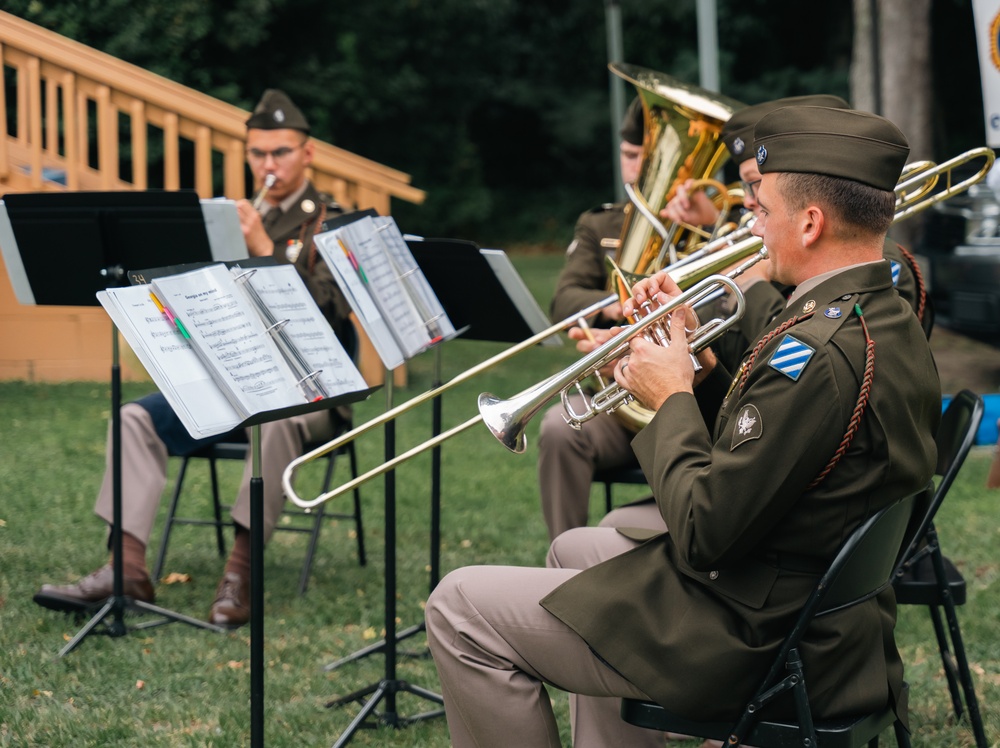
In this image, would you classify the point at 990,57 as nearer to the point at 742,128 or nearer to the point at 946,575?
the point at 742,128

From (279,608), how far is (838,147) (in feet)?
9.33

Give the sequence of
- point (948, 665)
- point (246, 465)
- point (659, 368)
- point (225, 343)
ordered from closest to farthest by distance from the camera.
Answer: point (659, 368)
point (225, 343)
point (948, 665)
point (246, 465)

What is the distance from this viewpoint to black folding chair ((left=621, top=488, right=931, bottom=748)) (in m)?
2.17

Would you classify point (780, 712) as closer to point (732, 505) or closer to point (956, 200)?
point (732, 505)

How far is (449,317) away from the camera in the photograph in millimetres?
3631

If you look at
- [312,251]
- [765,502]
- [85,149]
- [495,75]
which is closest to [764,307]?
[765,502]

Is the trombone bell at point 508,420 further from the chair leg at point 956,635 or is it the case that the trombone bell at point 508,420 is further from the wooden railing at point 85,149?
the wooden railing at point 85,149

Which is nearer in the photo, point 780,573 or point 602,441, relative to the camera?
point 780,573

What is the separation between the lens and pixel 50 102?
7.84 meters

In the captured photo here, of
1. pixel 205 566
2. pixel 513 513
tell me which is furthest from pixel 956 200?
pixel 205 566

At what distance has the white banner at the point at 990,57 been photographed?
4258mm

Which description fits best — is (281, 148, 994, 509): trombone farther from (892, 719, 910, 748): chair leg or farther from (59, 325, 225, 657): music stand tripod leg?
(59, 325, 225, 657): music stand tripod leg

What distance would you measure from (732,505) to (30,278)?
257cm

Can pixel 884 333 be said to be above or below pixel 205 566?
above
